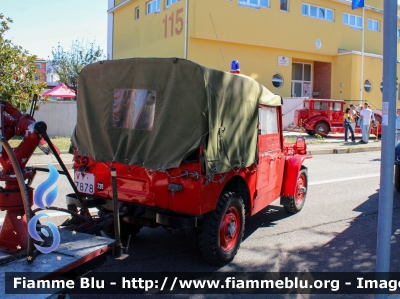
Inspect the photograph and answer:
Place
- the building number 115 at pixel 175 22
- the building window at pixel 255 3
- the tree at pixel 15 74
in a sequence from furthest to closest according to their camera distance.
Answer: the building window at pixel 255 3 → the building number 115 at pixel 175 22 → the tree at pixel 15 74

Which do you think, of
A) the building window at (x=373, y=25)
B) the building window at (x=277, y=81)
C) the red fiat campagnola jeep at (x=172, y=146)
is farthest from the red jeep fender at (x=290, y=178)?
the building window at (x=373, y=25)

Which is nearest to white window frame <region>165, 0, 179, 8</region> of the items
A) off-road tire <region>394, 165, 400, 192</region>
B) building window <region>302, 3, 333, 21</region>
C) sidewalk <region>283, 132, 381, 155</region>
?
building window <region>302, 3, 333, 21</region>

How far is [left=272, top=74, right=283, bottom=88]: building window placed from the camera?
26.6 m

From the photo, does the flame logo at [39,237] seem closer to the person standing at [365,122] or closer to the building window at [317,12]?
the person standing at [365,122]

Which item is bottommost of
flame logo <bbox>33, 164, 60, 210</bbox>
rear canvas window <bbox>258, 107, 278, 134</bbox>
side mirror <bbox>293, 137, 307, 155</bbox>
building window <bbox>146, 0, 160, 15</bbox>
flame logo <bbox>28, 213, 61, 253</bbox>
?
flame logo <bbox>28, 213, 61, 253</bbox>

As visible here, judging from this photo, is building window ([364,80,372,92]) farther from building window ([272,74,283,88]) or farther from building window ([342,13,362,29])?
building window ([272,74,283,88])

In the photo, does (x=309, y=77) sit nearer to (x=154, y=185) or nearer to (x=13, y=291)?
(x=154, y=185)

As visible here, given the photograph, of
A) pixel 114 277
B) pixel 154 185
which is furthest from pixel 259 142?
pixel 114 277

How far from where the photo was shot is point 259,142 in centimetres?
562

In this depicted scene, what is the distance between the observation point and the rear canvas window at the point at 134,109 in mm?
4805

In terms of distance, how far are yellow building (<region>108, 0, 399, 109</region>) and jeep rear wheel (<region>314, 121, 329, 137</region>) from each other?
4.87 meters

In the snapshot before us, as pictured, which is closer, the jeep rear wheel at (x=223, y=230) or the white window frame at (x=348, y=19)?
the jeep rear wheel at (x=223, y=230)

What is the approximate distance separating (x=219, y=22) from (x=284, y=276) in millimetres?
19853

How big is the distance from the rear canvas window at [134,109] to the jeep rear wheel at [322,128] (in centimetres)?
1856
